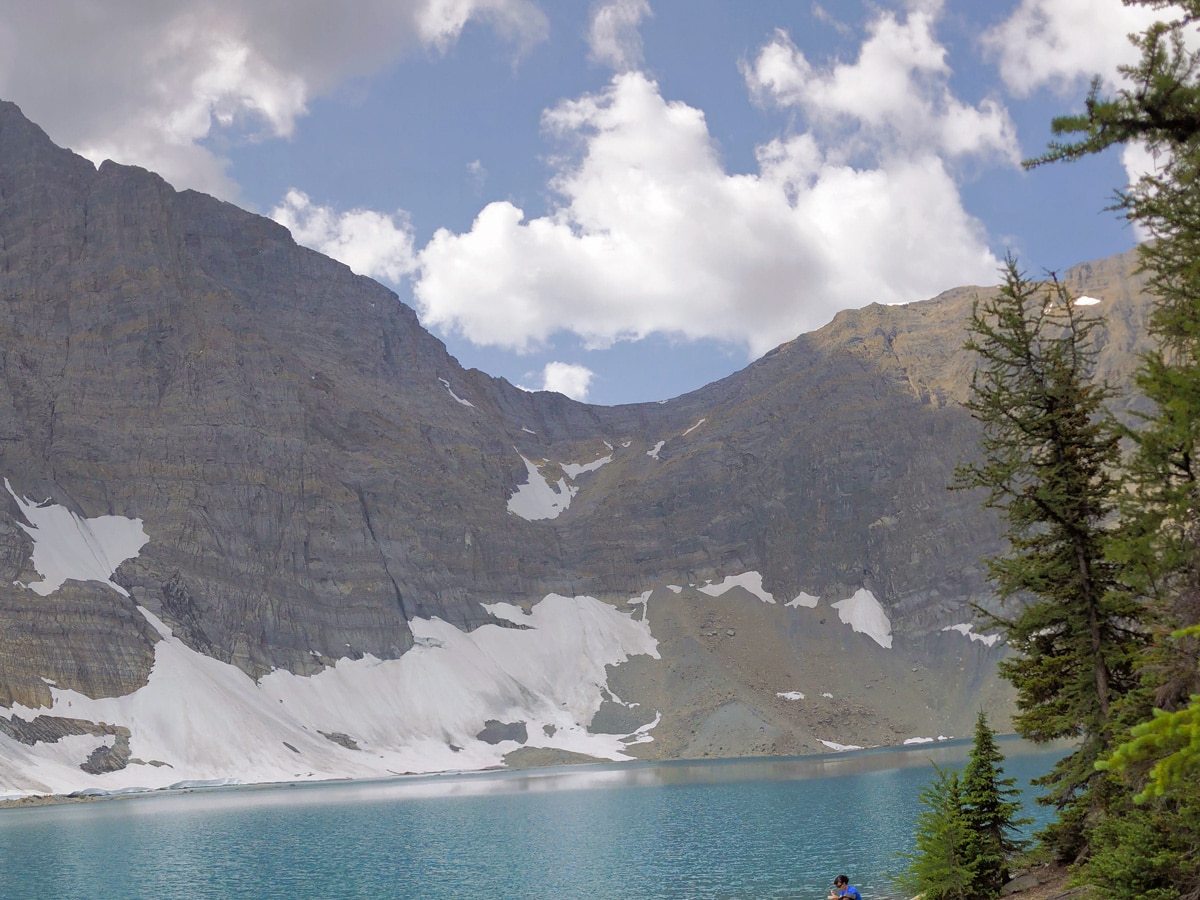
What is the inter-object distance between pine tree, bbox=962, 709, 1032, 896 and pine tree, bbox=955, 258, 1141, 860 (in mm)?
1352

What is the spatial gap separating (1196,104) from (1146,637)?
1314 cm

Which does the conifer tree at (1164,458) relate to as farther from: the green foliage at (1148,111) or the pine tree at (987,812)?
the pine tree at (987,812)

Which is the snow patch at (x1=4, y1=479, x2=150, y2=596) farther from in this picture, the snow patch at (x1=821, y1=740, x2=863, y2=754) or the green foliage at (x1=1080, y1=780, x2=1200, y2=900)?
the green foliage at (x1=1080, y1=780, x2=1200, y2=900)

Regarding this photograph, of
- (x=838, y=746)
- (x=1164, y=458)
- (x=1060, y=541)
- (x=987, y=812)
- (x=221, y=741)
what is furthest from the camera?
(x=838, y=746)

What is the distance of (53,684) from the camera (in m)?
164

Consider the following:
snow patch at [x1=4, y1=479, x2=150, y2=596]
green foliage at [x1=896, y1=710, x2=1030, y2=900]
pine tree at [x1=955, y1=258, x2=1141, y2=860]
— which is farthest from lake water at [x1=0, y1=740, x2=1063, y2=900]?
snow patch at [x1=4, y1=479, x2=150, y2=596]

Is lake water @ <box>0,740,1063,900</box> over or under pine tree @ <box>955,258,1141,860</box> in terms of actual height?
under

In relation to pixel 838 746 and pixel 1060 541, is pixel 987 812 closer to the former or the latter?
pixel 1060 541

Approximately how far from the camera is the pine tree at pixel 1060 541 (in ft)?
77.4

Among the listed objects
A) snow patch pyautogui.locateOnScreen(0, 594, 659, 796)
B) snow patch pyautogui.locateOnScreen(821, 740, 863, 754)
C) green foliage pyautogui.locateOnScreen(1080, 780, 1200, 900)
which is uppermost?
green foliage pyautogui.locateOnScreen(1080, 780, 1200, 900)

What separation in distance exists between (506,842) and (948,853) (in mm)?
45625

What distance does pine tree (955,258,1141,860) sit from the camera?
2358cm

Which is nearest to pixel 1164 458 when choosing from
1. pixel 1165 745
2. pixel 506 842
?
pixel 1165 745

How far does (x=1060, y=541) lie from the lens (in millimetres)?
24797
